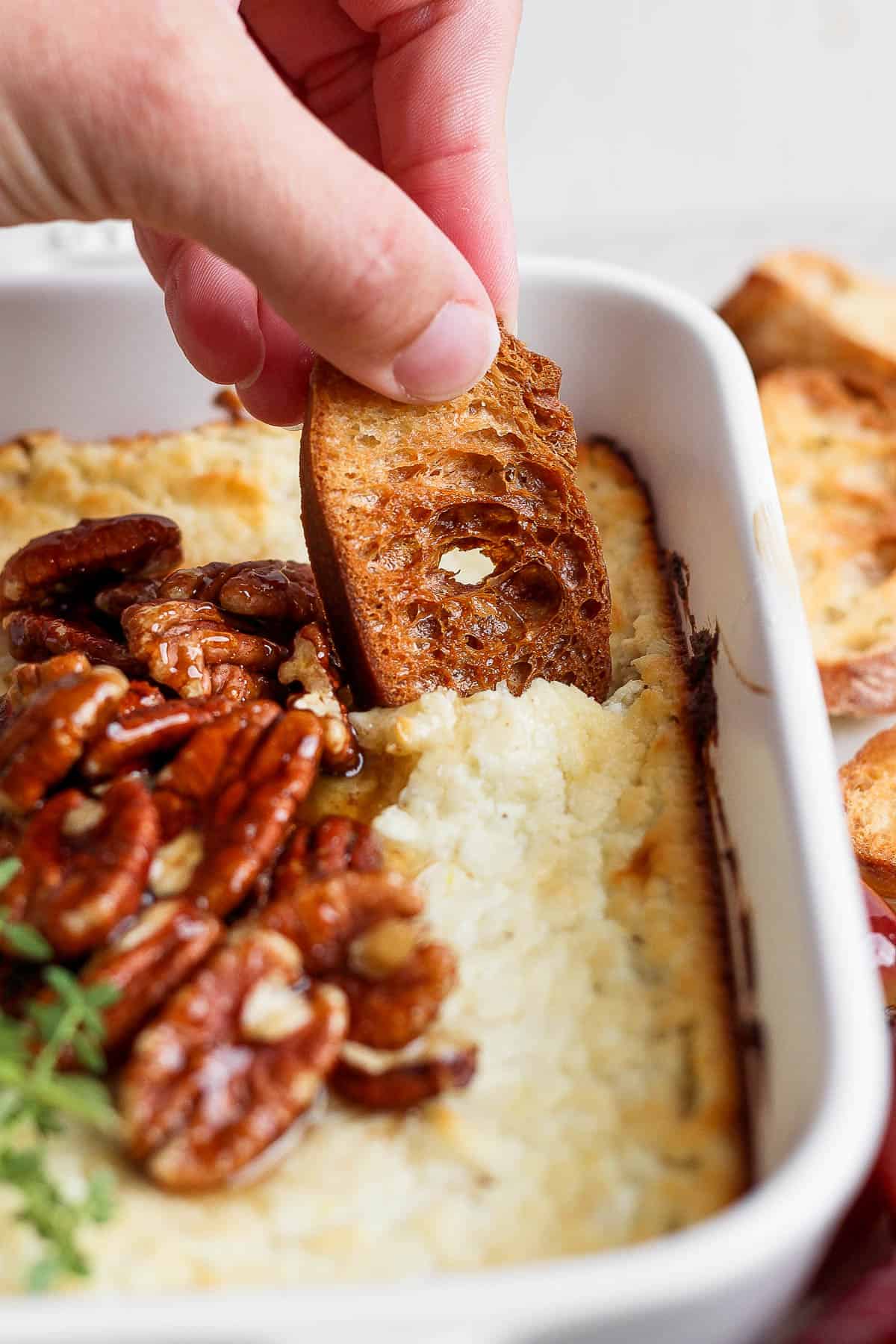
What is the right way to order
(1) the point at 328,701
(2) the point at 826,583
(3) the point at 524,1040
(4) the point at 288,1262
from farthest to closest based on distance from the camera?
1. (2) the point at 826,583
2. (1) the point at 328,701
3. (3) the point at 524,1040
4. (4) the point at 288,1262

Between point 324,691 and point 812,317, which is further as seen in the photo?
point 812,317

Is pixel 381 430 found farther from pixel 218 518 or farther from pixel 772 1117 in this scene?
pixel 772 1117

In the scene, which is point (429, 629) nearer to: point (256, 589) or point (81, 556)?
point (256, 589)

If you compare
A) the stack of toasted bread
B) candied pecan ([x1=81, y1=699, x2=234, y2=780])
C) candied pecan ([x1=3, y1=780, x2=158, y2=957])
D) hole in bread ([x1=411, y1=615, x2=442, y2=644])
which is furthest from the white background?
candied pecan ([x1=3, y1=780, x2=158, y2=957])

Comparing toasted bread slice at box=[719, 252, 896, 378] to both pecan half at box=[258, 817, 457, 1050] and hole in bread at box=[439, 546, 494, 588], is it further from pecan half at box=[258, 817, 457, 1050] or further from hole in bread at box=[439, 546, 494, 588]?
pecan half at box=[258, 817, 457, 1050]

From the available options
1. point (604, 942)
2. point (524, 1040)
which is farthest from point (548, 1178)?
point (604, 942)

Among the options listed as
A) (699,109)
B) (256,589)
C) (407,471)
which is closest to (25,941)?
(256,589)

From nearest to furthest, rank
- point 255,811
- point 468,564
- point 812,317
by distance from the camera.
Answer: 1. point 255,811
2. point 468,564
3. point 812,317
